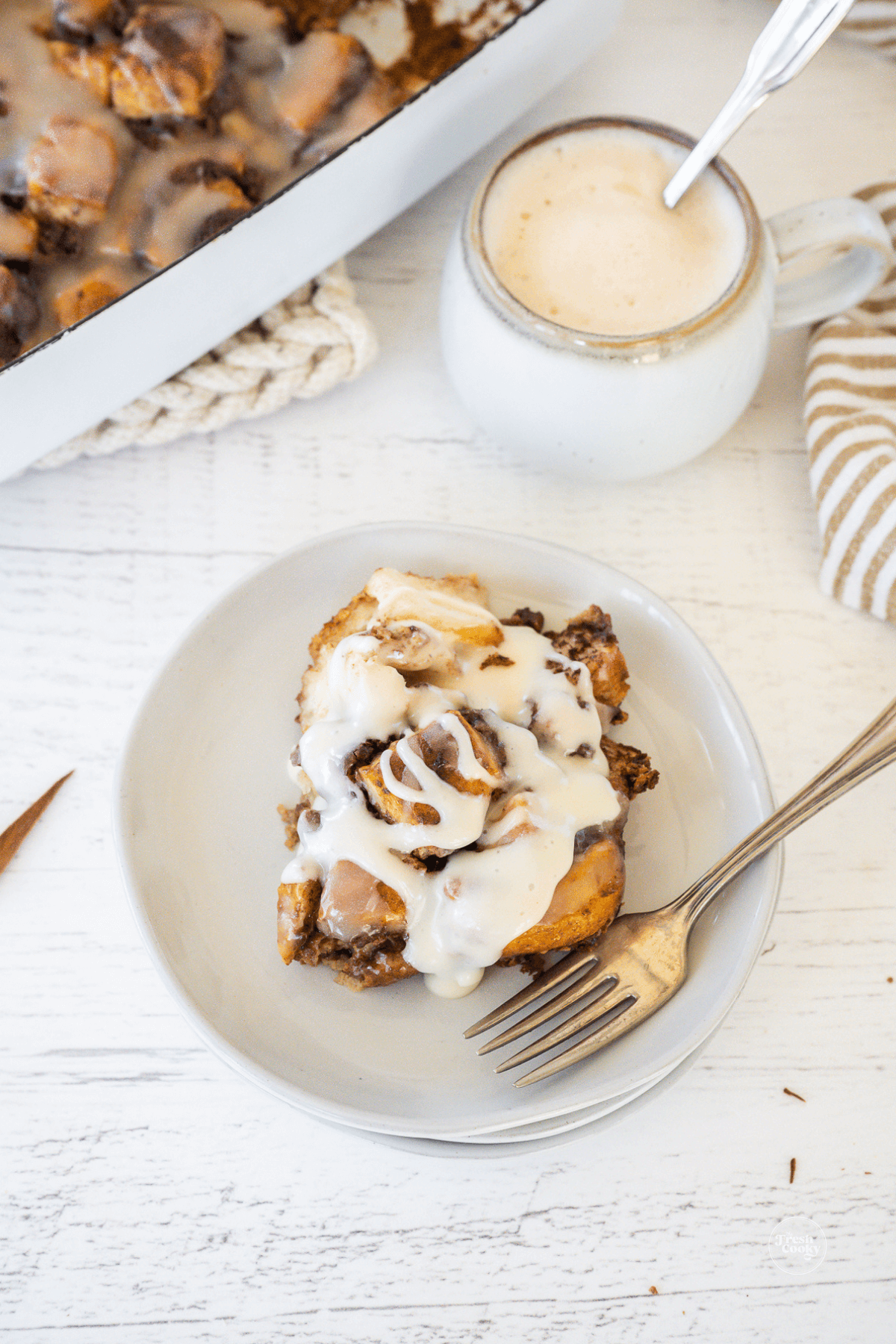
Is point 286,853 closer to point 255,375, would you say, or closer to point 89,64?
point 255,375

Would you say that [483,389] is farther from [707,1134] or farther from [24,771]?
[707,1134]

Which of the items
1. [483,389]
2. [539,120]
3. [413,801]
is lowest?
[413,801]

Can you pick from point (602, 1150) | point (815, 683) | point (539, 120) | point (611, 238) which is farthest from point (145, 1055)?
point (539, 120)

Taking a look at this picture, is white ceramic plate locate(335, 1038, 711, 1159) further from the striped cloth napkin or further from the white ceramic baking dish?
the white ceramic baking dish

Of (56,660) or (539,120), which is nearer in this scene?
(56,660)

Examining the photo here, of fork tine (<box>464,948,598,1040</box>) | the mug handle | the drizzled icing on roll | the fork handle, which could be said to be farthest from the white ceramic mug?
fork tine (<box>464,948,598,1040</box>)

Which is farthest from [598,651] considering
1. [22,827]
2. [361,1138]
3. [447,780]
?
[22,827]
